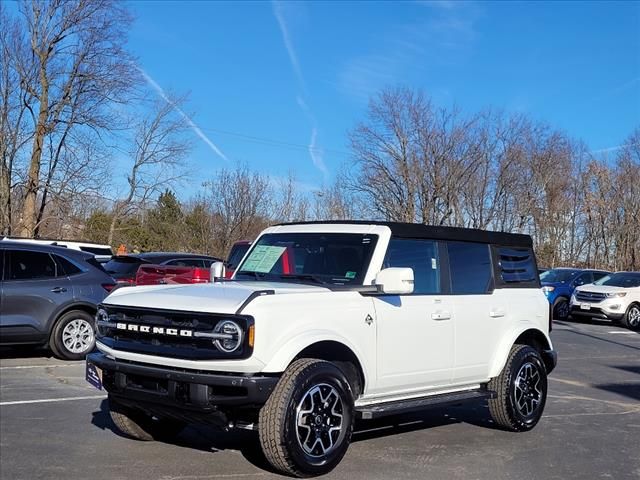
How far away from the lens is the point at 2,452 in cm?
569

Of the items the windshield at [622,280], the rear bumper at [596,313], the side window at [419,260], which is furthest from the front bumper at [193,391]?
the windshield at [622,280]

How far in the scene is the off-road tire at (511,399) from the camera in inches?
262

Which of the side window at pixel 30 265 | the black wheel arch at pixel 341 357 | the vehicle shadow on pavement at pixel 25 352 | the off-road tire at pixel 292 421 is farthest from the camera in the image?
the vehicle shadow on pavement at pixel 25 352

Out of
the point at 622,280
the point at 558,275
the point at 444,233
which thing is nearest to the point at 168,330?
the point at 444,233

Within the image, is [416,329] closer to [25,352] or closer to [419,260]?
[419,260]

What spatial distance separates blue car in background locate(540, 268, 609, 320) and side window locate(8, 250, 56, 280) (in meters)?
15.6

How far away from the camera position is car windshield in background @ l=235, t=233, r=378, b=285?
594cm

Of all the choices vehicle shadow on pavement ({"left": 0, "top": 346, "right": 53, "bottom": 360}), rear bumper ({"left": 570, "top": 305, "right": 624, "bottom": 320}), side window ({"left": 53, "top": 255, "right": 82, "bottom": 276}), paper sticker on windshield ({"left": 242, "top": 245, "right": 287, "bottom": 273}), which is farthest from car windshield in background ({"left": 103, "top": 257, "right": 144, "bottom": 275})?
rear bumper ({"left": 570, "top": 305, "right": 624, "bottom": 320})

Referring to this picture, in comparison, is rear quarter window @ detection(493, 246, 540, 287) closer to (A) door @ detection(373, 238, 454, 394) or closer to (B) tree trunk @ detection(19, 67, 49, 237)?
(A) door @ detection(373, 238, 454, 394)

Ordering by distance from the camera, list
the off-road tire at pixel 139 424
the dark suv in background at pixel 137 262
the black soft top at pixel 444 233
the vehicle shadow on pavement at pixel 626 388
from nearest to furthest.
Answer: the off-road tire at pixel 139 424 < the black soft top at pixel 444 233 < the vehicle shadow on pavement at pixel 626 388 < the dark suv in background at pixel 137 262

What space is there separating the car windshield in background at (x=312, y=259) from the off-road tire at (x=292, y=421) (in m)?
0.96

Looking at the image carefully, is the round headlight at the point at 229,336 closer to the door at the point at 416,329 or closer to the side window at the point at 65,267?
the door at the point at 416,329

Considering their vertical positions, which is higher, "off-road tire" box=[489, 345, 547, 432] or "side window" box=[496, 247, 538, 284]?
"side window" box=[496, 247, 538, 284]

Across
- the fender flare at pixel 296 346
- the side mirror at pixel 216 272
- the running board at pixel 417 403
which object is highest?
the side mirror at pixel 216 272
